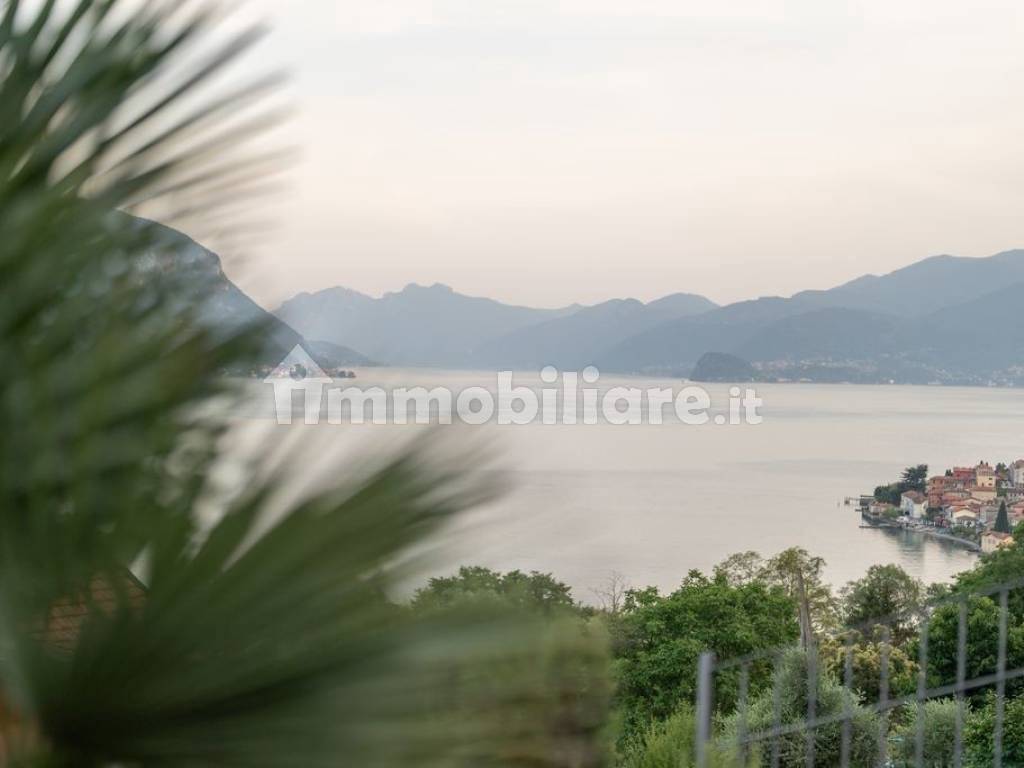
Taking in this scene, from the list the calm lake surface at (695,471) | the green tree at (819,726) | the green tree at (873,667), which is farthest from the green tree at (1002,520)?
the green tree at (819,726)

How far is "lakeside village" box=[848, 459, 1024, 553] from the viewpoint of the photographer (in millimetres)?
39156

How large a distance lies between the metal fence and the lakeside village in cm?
2004

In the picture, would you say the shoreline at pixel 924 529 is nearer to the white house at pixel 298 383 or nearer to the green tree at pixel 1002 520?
the green tree at pixel 1002 520

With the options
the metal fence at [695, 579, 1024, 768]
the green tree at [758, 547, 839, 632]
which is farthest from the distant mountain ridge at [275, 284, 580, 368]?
the green tree at [758, 547, 839, 632]

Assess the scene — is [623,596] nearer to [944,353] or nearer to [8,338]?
[8,338]

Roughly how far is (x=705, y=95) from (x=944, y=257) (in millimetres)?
50197

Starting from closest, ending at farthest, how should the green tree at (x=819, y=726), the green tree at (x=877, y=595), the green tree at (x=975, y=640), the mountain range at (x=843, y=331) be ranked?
the green tree at (x=819, y=726), the green tree at (x=975, y=640), the green tree at (x=877, y=595), the mountain range at (x=843, y=331)

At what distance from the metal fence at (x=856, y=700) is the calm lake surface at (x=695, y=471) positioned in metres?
0.72

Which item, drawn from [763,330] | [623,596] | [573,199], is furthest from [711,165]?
[623,596]

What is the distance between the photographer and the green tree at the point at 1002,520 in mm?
35781

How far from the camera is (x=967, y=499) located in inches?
1661

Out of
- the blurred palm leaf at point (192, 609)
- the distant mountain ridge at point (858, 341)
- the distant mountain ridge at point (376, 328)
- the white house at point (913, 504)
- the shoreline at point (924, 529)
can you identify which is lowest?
the shoreline at point (924, 529)

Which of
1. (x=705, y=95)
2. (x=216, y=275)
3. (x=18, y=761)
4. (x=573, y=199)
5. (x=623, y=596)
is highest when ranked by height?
(x=705, y=95)

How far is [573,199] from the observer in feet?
178
